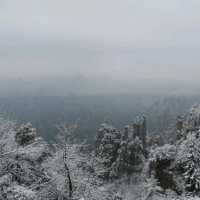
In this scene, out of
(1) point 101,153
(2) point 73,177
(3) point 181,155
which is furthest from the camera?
(1) point 101,153

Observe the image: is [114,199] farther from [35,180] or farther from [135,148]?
[135,148]

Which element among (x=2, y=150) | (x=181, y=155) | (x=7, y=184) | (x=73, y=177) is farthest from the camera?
(x=73, y=177)

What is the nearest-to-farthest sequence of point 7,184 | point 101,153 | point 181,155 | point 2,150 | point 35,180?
point 7,184 < point 2,150 < point 35,180 < point 181,155 < point 101,153

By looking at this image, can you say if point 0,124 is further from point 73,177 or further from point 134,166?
point 134,166

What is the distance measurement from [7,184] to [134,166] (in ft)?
135

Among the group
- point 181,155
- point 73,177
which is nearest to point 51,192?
point 181,155

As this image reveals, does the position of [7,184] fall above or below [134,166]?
above

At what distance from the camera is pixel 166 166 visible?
17.5m

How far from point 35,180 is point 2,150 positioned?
55.6 inches

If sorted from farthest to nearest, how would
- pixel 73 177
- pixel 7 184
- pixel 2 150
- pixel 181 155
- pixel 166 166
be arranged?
pixel 73 177, pixel 166 166, pixel 181 155, pixel 2 150, pixel 7 184

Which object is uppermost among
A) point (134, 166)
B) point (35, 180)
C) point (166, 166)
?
point (35, 180)

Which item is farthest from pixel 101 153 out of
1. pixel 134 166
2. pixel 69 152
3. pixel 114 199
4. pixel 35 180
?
pixel 35 180

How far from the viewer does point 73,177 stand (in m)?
22.9

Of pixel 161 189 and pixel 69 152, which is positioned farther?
pixel 69 152
